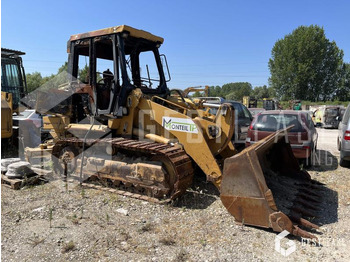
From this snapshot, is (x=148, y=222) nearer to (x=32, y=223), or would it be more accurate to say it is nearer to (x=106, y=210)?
(x=106, y=210)

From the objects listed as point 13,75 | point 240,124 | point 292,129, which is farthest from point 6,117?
point 292,129

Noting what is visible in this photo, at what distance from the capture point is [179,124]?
4.98m

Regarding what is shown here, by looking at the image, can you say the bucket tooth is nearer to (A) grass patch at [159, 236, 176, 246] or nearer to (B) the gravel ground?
(B) the gravel ground

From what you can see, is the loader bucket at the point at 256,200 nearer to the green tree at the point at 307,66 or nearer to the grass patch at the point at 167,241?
the grass patch at the point at 167,241

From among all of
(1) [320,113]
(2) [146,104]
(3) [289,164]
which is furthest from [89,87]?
(1) [320,113]

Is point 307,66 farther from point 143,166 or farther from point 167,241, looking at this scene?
point 167,241

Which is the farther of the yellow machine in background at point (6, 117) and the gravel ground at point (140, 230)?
the yellow machine in background at point (6, 117)

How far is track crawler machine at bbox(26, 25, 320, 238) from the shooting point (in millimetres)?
3873

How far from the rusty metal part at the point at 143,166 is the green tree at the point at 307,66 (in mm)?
49777

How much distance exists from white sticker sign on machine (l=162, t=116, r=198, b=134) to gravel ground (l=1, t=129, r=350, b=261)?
3.76ft

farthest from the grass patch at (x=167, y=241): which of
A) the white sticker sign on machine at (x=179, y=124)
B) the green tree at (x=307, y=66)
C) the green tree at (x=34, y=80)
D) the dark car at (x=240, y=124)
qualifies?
the green tree at (x=307, y=66)

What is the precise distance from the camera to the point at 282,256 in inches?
129

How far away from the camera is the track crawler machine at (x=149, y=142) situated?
12.7 feet

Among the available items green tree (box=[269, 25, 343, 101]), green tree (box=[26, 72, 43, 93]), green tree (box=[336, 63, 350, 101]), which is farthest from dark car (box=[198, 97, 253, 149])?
green tree (box=[336, 63, 350, 101])
